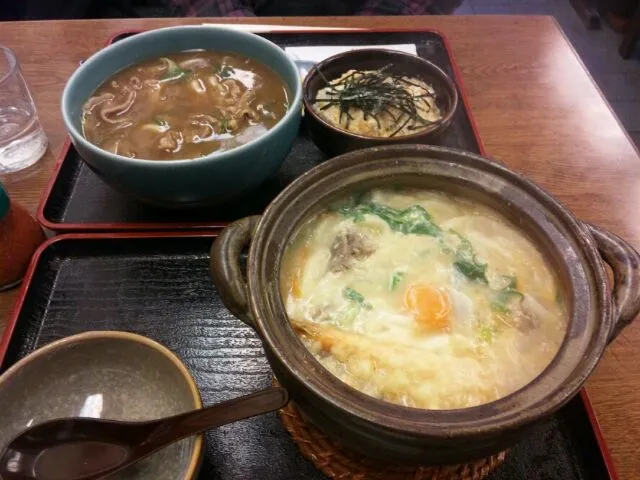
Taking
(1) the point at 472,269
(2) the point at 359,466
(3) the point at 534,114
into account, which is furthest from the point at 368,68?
(2) the point at 359,466

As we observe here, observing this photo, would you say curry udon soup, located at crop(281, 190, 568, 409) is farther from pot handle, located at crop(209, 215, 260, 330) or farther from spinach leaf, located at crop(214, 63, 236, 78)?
spinach leaf, located at crop(214, 63, 236, 78)

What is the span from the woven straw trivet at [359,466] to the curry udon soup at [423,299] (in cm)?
21

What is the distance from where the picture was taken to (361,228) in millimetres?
1319

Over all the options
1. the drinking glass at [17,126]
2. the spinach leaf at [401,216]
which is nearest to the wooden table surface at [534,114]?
the drinking glass at [17,126]

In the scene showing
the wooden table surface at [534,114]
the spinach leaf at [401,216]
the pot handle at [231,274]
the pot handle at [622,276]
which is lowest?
the wooden table surface at [534,114]

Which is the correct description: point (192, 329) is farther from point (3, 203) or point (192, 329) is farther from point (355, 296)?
point (3, 203)

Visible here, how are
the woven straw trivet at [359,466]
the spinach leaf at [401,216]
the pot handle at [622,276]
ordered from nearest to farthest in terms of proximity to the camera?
the pot handle at [622,276] → the woven straw trivet at [359,466] → the spinach leaf at [401,216]

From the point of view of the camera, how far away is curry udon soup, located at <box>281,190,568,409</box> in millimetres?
1067

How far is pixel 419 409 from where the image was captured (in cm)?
90

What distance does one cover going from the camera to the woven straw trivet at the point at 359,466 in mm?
1139

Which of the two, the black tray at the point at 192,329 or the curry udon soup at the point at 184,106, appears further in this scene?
the curry udon soup at the point at 184,106

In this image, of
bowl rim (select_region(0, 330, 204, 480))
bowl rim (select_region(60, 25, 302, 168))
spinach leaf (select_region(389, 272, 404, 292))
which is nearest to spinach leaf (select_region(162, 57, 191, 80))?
bowl rim (select_region(60, 25, 302, 168))

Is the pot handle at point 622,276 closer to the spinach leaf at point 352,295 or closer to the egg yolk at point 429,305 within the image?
the egg yolk at point 429,305

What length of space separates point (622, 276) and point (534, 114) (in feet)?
4.17
